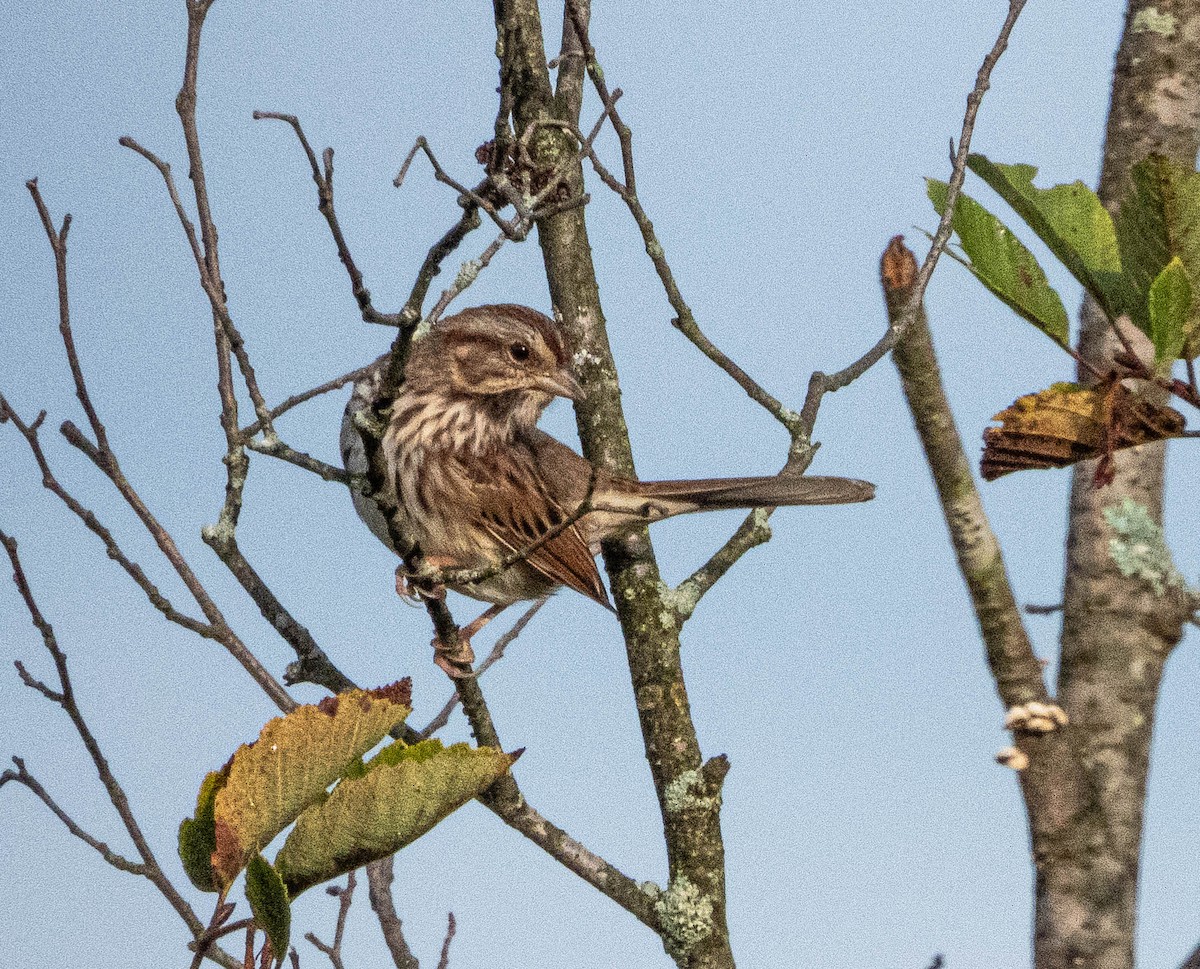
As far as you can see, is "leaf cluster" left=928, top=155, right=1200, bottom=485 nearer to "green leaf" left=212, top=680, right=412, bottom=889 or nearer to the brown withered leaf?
the brown withered leaf

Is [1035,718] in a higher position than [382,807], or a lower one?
higher

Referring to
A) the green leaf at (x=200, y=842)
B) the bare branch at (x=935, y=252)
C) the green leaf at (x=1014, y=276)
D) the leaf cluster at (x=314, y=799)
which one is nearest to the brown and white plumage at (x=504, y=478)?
the bare branch at (x=935, y=252)

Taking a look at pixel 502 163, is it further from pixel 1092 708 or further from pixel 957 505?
pixel 1092 708

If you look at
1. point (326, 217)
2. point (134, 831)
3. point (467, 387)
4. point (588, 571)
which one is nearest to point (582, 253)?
point (467, 387)

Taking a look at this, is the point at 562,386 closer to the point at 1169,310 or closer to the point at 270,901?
the point at 1169,310

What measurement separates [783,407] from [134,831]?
7.98ft

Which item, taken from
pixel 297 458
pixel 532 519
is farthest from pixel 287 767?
pixel 532 519

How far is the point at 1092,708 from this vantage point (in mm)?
3719

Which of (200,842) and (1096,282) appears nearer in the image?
(200,842)

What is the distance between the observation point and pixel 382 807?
263 cm

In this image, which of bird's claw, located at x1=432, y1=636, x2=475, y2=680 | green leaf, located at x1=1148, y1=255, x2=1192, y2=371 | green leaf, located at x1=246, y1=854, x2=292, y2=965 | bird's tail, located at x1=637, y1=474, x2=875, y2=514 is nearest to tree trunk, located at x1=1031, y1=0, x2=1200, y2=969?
green leaf, located at x1=1148, y1=255, x2=1192, y2=371

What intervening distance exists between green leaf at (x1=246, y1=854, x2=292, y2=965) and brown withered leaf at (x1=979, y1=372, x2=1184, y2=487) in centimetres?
181

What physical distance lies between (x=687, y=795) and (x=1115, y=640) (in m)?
1.34

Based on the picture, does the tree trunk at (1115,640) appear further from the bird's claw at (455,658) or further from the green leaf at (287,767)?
the green leaf at (287,767)
